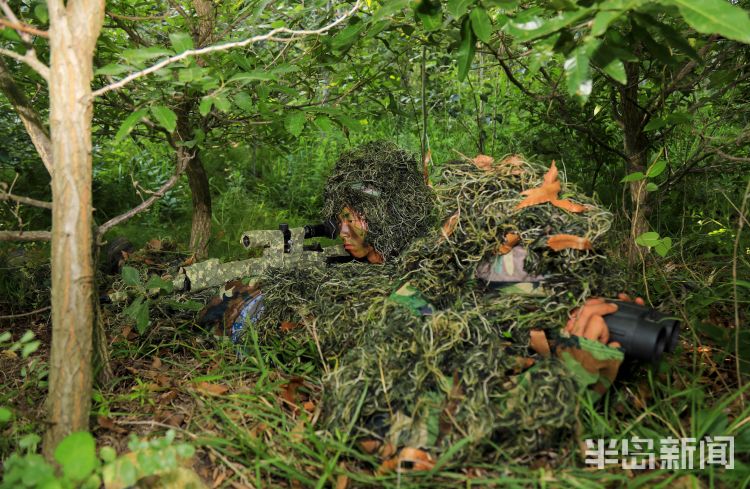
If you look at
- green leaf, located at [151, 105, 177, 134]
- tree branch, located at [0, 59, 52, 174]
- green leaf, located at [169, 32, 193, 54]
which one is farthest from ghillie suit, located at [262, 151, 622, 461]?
tree branch, located at [0, 59, 52, 174]

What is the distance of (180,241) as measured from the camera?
4293 millimetres

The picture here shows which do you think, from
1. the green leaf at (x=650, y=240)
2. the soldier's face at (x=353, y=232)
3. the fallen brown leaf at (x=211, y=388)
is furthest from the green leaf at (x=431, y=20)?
the fallen brown leaf at (x=211, y=388)

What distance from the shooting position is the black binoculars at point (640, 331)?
1731 mm

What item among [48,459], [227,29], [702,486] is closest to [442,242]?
[702,486]

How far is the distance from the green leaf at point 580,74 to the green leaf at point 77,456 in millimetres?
1597

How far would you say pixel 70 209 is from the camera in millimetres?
1697

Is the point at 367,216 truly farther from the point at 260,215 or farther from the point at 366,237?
the point at 260,215

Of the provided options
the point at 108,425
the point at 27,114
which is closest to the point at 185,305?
the point at 108,425

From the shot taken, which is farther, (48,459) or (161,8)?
(161,8)

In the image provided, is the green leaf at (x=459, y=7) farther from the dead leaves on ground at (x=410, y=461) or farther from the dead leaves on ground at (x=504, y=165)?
the dead leaves on ground at (x=410, y=461)

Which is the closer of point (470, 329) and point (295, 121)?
point (470, 329)

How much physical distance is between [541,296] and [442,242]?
415 millimetres

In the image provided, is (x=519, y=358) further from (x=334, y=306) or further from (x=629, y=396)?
(x=334, y=306)

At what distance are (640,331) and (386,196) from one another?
4.77 ft
